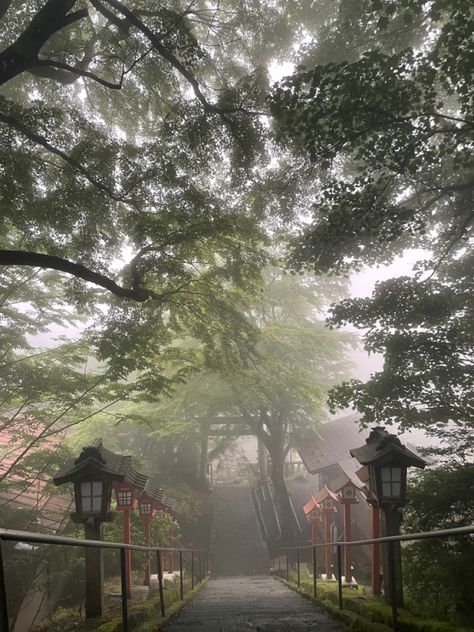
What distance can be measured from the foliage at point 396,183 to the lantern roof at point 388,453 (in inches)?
36.3

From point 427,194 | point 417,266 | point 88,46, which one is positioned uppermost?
point 88,46

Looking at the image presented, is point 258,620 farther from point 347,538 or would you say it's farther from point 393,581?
point 347,538

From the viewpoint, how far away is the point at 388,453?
623 cm

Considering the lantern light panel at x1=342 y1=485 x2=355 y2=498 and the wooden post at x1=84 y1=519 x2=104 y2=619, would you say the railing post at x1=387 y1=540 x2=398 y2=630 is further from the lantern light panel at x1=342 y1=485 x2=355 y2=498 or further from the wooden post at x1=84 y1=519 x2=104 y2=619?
the lantern light panel at x1=342 y1=485 x2=355 y2=498

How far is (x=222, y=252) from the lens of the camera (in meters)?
8.60

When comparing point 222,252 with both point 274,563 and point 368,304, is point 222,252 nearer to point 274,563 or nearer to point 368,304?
point 368,304

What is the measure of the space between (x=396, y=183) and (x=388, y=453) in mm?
6014

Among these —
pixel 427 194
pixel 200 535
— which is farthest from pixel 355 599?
pixel 200 535

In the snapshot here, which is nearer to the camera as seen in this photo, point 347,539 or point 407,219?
point 407,219

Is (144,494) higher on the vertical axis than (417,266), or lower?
lower

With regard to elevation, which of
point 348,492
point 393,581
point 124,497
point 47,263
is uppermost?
point 47,263

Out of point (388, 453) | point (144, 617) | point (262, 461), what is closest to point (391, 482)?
point (388, 453)

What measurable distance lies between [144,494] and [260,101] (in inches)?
373

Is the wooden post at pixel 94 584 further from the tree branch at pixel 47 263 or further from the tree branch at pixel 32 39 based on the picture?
the tree branch at pixel 32 39
